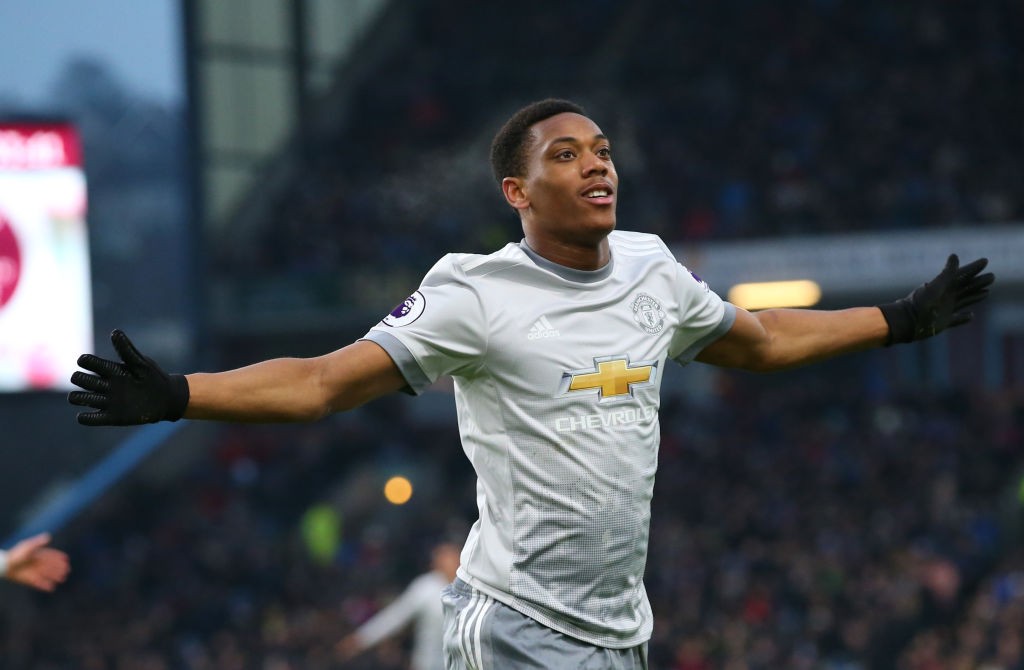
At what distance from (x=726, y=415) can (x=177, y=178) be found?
9686mm

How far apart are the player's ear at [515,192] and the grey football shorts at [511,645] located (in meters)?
1.00

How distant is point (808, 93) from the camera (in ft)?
77.5

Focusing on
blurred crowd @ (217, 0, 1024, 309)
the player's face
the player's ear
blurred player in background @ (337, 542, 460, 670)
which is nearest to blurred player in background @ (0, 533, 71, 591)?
the player's ear

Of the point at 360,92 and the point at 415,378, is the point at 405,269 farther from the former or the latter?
the point at 415,378

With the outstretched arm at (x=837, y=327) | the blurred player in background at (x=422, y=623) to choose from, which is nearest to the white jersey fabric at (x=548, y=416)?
the outstretched arm at (x=837, y=327)

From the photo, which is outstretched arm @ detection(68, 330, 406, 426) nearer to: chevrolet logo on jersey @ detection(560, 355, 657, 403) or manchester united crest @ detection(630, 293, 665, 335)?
chevrolet logo on jersey @ detection(560, 355, 657, 403)

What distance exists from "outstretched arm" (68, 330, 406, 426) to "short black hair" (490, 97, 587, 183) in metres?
0.65

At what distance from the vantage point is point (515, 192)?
3854 mm

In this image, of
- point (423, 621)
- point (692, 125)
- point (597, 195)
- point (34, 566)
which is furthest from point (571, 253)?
point (692, 125)

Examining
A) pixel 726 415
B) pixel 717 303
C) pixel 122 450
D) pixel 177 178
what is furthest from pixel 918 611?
pixel 177 178

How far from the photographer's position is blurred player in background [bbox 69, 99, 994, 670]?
11.6 feet

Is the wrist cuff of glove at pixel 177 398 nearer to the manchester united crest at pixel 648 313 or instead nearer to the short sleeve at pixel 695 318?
the manchester united crest at pixel 648 313

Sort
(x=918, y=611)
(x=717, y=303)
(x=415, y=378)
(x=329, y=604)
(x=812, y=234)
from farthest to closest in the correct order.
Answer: (x=812, y=234)
(x=329, y=604)
(x=918, y=611)
(x=717, y=303)
(x=415, y=378)

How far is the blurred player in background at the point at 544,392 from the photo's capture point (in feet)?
11.6
